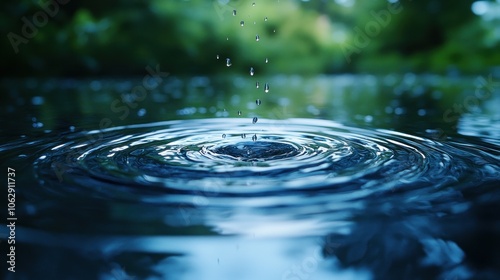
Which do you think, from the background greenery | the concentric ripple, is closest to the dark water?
the concentric ripple

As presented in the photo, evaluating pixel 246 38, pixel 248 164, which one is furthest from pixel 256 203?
pixel 246 38

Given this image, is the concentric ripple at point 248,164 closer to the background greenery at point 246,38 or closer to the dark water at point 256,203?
the dark water at point 256,203

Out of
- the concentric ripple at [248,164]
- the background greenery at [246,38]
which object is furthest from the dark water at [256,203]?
the background greenery at [246,38]

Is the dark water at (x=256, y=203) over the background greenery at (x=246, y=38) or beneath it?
beneath

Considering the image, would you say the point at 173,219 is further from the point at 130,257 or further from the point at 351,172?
the point at 351,172

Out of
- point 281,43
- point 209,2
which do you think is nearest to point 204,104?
point 209,2

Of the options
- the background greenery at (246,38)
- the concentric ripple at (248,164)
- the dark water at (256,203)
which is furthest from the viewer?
the background greenery at (246,38)
